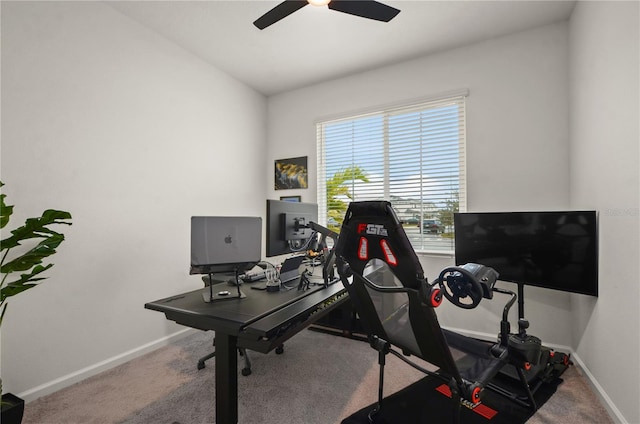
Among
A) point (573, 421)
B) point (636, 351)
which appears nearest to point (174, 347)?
point (573, 421)

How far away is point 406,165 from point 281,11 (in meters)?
1.98

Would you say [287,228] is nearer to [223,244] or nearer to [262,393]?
[223,244]

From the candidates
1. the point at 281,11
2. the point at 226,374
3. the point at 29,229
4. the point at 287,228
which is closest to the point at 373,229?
the point at 287,228

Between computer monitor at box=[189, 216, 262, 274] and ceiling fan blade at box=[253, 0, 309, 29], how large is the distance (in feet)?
4.71

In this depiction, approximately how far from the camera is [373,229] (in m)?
1.23

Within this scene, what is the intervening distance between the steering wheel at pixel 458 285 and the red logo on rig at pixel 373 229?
35cm

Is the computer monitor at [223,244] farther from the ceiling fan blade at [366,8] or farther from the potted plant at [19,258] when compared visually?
the ceiling fan blade at [366,8]

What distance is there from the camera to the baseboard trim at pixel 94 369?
1938mm

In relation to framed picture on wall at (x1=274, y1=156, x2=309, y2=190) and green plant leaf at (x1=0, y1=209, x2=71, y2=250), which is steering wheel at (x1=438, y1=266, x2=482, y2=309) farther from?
framed picture on wall at (x1=274, y1=156, x2=309, y2=190)

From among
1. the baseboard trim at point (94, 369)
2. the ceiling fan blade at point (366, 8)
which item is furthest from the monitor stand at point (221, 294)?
the ceiling fan blade at point (366, 8)

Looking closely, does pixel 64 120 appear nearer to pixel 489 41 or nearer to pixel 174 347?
pixel 174 347

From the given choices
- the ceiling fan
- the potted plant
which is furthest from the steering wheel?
the potted plant

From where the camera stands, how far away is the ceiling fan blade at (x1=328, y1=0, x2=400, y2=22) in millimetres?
1843

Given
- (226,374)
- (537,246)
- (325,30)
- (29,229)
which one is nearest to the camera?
(226,374)
